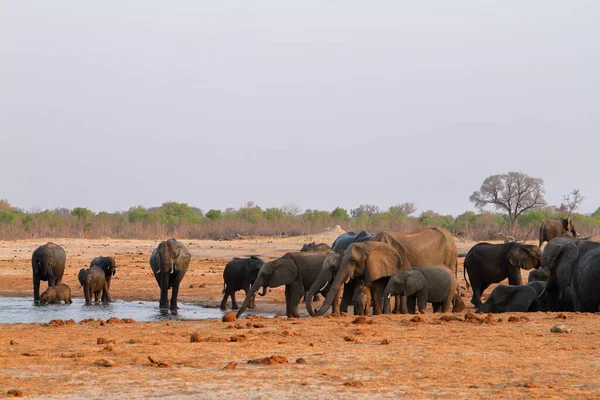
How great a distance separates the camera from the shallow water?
17.9 m

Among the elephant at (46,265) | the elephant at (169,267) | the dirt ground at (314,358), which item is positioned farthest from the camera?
the elephant at (46,265)

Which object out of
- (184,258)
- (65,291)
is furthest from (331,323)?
(65,291)

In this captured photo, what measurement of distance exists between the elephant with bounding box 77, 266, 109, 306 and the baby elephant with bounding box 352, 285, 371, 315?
774cm

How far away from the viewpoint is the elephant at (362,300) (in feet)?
51.6

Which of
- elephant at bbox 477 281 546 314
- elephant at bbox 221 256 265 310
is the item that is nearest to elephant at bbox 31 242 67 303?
elephant at bbox 221 256 265 310

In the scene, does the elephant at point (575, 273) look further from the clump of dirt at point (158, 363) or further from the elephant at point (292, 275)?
the clump of dirt at point (158, 363)

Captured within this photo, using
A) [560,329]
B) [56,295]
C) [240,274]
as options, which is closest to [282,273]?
[240,274]

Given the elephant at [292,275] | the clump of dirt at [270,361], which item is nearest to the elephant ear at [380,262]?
the elephant at [292,275]

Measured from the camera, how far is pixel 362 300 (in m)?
15.7

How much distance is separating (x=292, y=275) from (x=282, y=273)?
20 cm

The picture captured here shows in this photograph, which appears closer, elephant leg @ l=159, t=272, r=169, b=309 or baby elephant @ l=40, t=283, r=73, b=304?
elephant leg @ l=159, t=272, r=169, b=309

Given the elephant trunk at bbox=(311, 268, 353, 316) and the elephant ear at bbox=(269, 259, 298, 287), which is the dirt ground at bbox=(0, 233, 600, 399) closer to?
the elephant trunk at bbox=(311, 268, 353, 316)

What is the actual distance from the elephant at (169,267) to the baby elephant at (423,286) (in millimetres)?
5847

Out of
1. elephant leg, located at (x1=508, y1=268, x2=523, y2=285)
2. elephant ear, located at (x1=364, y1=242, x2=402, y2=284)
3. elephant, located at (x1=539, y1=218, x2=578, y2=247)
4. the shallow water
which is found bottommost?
the shallow water
